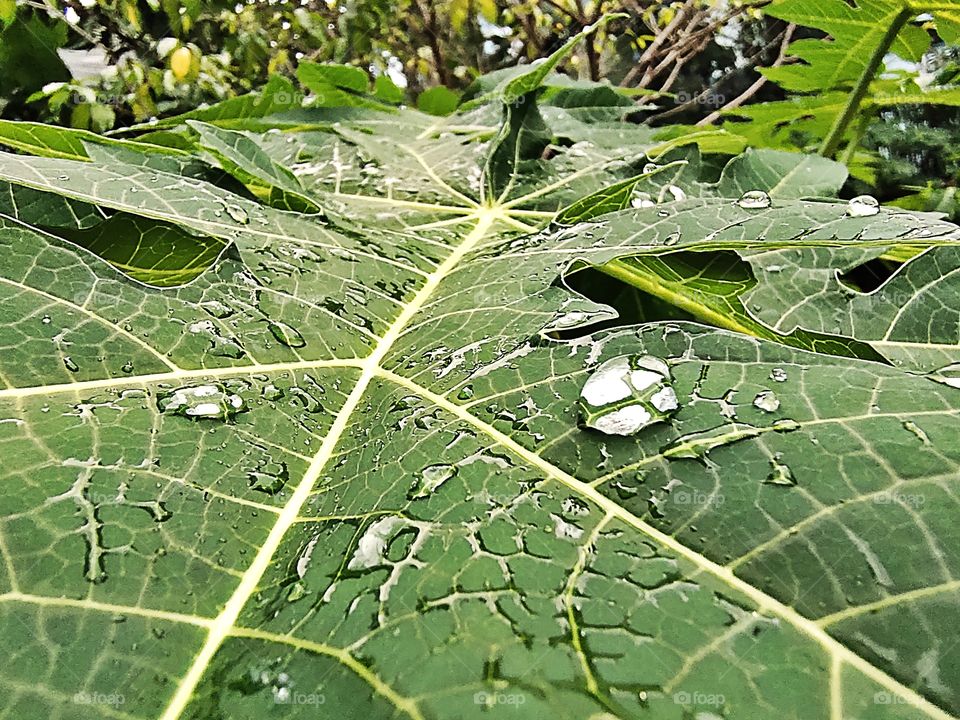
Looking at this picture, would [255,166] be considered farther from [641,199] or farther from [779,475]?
[779,475]

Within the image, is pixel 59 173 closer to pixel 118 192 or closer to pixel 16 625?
pixel 118 192

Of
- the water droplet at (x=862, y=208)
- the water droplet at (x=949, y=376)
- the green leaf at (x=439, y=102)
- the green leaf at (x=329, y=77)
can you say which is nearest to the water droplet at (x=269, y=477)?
the water droplet at (x=949, y=376)

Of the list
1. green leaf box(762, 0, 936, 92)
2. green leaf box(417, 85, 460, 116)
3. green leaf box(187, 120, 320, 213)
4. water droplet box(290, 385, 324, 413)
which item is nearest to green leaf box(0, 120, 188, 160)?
green leaf box(187, 120, 320, 213)

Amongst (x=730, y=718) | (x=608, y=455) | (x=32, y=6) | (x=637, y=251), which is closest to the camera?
(x=730, y=718)

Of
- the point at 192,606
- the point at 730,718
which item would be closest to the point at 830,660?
the point at 730,718

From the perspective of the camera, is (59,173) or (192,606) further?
(59,173)

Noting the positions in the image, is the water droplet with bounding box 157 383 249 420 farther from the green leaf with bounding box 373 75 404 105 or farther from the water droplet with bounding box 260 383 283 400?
the green leaf with bounding box 373 75 404 105
